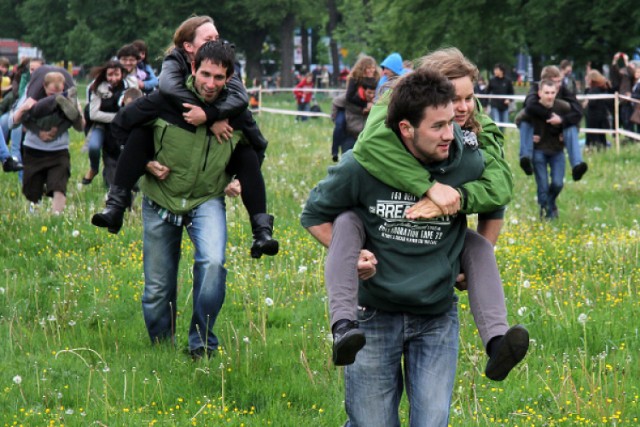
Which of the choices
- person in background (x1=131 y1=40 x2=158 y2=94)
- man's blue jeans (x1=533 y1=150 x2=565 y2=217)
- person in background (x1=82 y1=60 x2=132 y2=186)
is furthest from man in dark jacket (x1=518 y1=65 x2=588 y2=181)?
person in background (x1=82 y1=60 x2=132 y2=186)

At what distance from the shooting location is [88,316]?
8.24 metres

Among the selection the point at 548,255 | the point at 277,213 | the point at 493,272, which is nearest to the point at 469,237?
the point at 493,272

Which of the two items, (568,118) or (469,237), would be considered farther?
(568,118)

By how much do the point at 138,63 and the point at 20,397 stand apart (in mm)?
8134

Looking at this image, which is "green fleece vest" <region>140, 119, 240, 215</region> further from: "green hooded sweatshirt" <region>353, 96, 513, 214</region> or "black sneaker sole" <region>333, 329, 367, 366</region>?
"black sneaker sole" <region>333, 329, 367, 366</region>

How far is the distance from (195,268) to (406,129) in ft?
9.33

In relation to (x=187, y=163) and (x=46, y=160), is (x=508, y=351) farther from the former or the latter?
(x=46, y=160)

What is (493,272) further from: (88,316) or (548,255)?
(548,255)

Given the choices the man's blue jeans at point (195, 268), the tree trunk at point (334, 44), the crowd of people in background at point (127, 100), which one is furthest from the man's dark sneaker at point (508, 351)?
the tree trunk at point (334, 44)

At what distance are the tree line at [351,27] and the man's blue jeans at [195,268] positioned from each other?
17.1 meters

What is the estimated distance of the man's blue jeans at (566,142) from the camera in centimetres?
1307

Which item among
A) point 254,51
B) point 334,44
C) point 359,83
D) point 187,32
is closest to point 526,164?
point 359,83

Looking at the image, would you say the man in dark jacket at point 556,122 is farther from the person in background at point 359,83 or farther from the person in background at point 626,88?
the person in background at point 626,88

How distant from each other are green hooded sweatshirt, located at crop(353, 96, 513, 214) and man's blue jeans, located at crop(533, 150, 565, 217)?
8671mm
